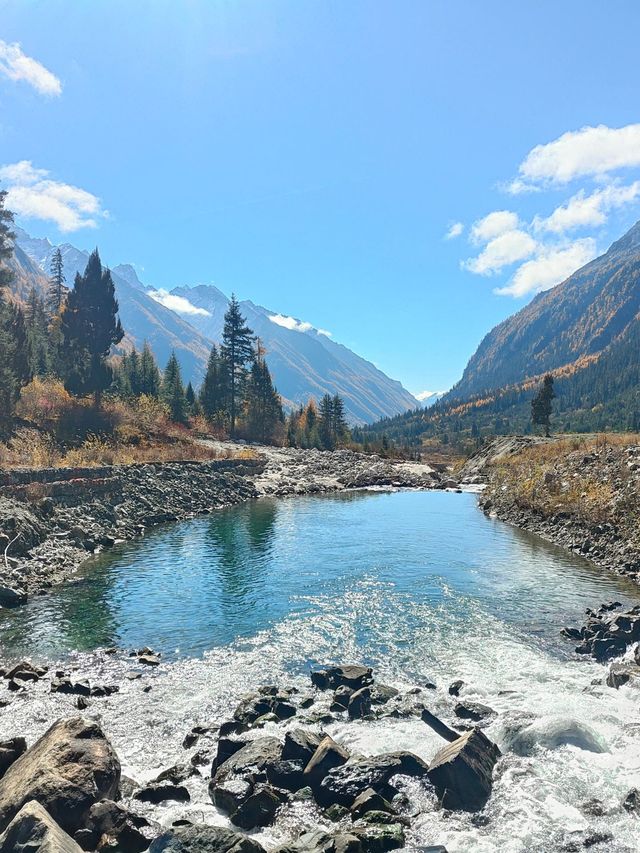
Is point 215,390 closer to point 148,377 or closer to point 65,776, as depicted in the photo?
point 148,377

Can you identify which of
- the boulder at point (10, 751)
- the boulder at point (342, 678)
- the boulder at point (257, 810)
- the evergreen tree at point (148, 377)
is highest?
the evergreen tree at point (148, 377)

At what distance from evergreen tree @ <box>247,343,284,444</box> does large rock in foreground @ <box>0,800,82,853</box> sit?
78.2m

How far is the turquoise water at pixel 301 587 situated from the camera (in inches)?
721

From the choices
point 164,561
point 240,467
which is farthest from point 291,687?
point 240,467

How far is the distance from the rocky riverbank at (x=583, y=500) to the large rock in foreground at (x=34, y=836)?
25190 mm

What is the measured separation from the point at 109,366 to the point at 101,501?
3087cm

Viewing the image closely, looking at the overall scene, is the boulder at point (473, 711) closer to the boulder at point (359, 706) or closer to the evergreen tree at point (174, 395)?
the boulder at point (359, 706)

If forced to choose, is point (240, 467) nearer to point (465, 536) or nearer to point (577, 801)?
point (465, 536)

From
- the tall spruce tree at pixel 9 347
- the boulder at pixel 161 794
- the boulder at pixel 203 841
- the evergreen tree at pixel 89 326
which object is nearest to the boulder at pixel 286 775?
the boulder at pixel 161 794

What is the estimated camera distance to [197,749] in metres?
11.5

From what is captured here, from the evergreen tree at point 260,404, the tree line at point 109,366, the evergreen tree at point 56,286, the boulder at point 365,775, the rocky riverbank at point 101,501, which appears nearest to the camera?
the boulder at point 365,775

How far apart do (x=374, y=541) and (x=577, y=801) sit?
24522 mm

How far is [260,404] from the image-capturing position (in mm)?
91375

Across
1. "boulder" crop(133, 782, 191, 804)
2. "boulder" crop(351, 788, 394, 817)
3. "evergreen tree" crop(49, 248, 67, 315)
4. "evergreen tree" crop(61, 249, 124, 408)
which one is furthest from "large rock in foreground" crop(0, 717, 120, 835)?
"evergreen tree" crop(49, 248, 67, 315)
